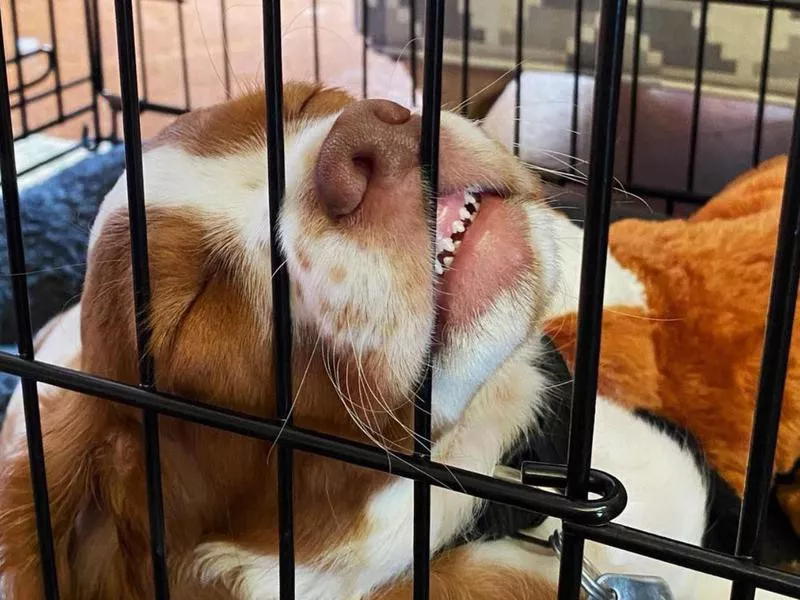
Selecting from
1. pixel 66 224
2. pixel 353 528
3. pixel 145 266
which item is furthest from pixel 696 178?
pixel 145 266

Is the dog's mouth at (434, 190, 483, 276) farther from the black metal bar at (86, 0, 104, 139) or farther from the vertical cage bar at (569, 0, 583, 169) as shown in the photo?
the black metal bar at (86, 0, 104, 139)

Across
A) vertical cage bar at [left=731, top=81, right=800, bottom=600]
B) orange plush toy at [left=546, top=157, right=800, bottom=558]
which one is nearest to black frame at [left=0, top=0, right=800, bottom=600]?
vertical cage bar at [left=731, top=81, right=800, bottom=600]

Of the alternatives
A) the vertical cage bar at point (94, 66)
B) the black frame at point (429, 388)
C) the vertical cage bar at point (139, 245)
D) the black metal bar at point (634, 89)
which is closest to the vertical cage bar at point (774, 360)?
the black frame at point (429, 388)

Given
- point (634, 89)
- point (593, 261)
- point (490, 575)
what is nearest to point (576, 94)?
point (634, 89)

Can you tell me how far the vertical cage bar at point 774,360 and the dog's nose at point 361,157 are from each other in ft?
0.90

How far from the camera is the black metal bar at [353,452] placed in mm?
602

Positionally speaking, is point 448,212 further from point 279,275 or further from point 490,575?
point 490,575

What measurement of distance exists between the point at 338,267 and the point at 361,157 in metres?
0.08

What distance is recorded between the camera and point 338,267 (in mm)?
744

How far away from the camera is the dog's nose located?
71 cm

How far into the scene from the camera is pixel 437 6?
1.83 ft

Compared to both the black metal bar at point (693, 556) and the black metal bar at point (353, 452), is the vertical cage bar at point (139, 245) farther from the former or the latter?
the black metal bar at point (693, 556)

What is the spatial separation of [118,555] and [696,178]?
4.69ft

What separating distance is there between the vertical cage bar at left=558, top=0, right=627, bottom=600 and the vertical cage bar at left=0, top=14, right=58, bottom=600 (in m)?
0.41
